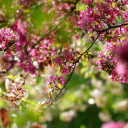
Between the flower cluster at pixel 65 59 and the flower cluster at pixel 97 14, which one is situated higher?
the flower cluster at pixel 97 14

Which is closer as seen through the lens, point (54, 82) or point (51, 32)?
point (51, 32)

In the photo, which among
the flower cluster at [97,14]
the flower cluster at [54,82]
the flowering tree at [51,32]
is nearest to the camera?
the flowering tree at [51,32]

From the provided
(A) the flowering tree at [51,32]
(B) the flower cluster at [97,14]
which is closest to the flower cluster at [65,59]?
(A) the flowering tree at [51,32]

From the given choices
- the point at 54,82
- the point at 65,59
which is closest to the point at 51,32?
the point at 65,59

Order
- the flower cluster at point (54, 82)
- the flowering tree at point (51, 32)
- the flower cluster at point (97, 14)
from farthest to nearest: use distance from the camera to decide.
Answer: the flower cluster at point (54, 82)
the flower cluster at point (97, 14)
the flowering tree at point (51, 32)

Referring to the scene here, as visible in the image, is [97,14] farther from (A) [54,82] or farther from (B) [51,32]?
(A) [54,82]

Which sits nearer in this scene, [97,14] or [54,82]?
[97,14]

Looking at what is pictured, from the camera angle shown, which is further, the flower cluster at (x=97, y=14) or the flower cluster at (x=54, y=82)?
the flower cluster at (x=54, y=82)

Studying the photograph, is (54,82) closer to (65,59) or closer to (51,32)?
(65,59)

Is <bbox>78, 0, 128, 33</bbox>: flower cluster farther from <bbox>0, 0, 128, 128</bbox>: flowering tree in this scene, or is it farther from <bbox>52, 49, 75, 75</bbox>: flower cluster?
<bbox>52, 49, 75, 75</bbox>: flower cluster

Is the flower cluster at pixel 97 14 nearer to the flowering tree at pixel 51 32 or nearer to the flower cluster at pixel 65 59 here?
the flowering tree at pixel 51 32

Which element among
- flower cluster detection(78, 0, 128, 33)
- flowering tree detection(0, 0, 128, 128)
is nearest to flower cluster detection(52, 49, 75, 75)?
flowering tree detection(0, 0, 128, 128)

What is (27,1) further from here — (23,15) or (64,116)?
(64,116)

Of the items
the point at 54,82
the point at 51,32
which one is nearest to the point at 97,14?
the point at 51,32
